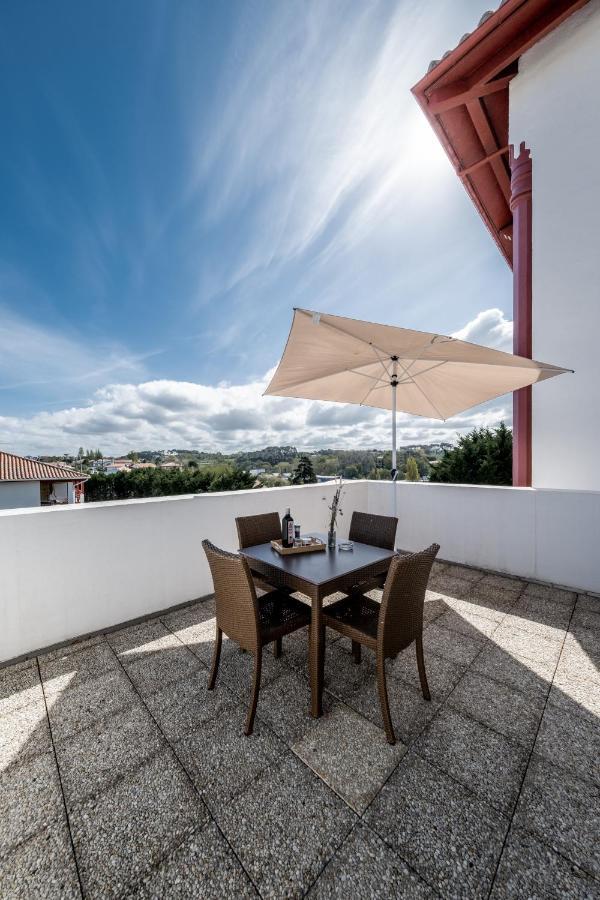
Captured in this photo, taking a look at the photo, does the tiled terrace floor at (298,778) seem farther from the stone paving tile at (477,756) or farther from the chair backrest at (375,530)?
the chair backrest at (375,530)

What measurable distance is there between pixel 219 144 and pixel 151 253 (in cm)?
548

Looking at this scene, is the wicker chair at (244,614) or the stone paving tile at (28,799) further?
the wicker chair at (244,614)

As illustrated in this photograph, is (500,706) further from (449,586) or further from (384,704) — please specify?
(449,586)

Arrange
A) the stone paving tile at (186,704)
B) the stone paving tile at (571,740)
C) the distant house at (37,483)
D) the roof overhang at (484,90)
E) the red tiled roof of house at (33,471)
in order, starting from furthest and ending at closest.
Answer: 1. the red tiled roof of house at (33,471)
2. the distant house at (37,483)
3. the roof overhang at (484,90)
4. the stone paving tile at (186,704)
5. the stone paving tile at (571,740)

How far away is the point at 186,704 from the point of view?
192 cm

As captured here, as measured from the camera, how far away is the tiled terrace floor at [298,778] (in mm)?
1125

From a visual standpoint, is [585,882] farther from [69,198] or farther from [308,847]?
[69,198]

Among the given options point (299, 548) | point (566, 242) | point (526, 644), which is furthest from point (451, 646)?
point (566, 242)

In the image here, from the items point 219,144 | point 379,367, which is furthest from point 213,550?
point 219,144

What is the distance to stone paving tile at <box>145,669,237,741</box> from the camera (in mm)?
1764

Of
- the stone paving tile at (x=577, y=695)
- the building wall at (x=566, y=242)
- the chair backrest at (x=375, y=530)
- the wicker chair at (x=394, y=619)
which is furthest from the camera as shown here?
the building wall at (x=566, y=242)

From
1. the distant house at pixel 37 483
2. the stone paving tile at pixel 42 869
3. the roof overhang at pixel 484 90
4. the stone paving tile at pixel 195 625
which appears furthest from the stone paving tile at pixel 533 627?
the roof overhang at pixel 484 90

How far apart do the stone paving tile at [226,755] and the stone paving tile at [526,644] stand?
1.90 m

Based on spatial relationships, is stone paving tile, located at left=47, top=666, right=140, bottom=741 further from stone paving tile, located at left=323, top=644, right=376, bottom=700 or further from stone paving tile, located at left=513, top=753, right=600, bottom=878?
stone paving tile, located at left=513, top=753, right=600, bottom=878
